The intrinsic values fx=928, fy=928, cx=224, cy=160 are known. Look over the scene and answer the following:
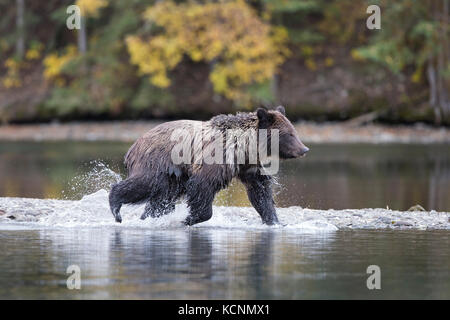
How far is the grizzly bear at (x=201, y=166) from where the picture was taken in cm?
1314

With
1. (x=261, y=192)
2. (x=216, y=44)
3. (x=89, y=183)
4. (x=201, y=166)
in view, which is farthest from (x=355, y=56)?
(x=201, y=166)

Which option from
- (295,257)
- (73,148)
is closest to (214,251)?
(295,257)

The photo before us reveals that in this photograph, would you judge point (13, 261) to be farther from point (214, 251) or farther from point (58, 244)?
point (214, 251)

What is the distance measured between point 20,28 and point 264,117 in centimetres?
3813

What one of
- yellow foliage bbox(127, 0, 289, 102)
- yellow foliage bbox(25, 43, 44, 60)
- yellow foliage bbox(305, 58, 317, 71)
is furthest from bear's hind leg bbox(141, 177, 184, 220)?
yellow foliage bbox(25, 43, 44, 60)

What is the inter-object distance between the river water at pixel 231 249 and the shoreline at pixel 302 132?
17.3 meters

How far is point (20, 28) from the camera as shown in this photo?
49156mm

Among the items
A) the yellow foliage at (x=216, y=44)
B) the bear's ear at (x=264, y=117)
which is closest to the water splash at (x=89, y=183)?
the bear's ear at (x=264, y=117)

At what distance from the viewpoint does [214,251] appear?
36.9 feet

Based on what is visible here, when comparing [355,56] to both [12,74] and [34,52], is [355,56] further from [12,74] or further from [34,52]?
[12,74]

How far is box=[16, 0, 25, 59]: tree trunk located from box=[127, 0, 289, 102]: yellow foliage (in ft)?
32.3

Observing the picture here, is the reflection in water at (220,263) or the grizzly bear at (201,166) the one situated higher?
the grizzly bear at (201,166)

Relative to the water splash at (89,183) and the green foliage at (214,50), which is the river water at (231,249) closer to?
the water splash at (89,183)

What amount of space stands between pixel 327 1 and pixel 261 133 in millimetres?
32889
